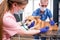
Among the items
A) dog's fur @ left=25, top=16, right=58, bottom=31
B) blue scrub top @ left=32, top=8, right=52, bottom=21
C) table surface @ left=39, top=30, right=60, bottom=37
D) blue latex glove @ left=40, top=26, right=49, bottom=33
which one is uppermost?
blue scrub top @ left=32, top=8, right=52, bottom=21

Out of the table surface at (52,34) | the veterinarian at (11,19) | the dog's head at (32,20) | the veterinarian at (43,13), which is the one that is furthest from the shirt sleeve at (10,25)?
the table surface at (52,34)

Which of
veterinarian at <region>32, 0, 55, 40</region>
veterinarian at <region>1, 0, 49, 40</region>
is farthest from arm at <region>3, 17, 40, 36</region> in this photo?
veterinarian at <region>32, 0, 55, 40</region>

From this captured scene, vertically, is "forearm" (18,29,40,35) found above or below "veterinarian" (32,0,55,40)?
below

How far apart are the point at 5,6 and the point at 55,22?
25.1 inches

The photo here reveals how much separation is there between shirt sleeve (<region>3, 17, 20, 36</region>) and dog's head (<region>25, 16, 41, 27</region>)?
13 cm

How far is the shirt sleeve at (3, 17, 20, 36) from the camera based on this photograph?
448 centimetres

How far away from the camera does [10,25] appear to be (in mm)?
4488

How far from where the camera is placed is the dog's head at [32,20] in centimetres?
446

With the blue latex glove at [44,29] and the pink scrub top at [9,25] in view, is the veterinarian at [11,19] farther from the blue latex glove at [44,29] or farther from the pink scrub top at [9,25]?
the blue latex glove at [44,29]

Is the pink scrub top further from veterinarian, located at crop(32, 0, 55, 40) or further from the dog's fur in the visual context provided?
veterinarian, located at crop(32, 0, 55, 40)

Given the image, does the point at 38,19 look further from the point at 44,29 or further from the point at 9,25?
the point at 9,25

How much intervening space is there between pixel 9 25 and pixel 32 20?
29 centimetres

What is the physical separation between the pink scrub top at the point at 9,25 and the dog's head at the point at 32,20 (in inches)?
Answer: 5.3

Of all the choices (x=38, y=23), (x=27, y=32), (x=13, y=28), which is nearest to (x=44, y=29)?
(x=38, y=23)
